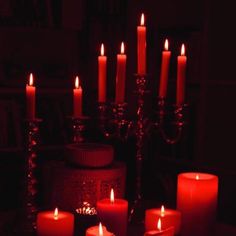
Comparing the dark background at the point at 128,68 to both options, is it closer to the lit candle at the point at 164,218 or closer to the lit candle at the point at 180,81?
the lit candle at the point at 180,81

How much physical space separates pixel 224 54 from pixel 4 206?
1.31 m

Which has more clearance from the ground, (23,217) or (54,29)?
(54,29)

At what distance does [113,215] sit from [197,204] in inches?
8.2

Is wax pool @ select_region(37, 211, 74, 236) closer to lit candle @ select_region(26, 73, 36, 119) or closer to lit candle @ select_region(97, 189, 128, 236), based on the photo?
lit candle @ select_region(97, 189, 128, 236)

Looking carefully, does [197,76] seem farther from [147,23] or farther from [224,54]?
[147,23]

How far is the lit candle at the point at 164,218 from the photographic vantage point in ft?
4.08

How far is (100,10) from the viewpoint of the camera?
10.5ft

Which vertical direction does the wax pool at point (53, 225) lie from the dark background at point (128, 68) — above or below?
below

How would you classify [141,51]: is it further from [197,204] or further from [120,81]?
[197,204]

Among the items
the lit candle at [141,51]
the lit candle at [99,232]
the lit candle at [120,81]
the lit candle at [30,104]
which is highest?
the lit candle at [141,51]

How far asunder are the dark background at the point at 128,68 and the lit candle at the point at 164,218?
1.16m

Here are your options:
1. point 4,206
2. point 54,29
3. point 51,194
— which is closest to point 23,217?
point 51,194

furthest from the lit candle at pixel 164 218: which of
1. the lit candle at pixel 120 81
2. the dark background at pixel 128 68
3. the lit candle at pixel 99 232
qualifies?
the dark background at pixel 128 68

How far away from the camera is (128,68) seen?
3324 millimetres
